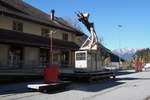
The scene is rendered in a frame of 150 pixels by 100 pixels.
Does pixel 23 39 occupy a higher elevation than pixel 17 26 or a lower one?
lower

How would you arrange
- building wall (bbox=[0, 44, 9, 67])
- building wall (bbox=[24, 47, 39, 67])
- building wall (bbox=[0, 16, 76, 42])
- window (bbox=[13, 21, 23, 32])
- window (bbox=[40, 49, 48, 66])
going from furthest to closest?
window (bbox=[40, 49, 48, 66]) < building wall (bbox=[24, 47, 39, 67]) < window (bbox=[13, 21, 23, 32]) < building wall (bbox=[0, 16, 76, 42]) < building wall (bbox=[0, 44, 9, 67])

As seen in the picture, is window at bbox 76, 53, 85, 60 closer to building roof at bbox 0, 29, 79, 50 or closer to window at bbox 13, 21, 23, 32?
building roof at bbox 0, 29, 79, 50

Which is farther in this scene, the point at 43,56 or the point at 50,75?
the point at 43,56

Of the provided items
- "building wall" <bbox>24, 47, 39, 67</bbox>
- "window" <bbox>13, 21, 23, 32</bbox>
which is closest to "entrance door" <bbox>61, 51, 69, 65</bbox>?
"building wall" <bbox>24, 47, 39, 67</bbox>

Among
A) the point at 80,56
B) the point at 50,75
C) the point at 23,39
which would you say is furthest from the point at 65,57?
the point at 50,75

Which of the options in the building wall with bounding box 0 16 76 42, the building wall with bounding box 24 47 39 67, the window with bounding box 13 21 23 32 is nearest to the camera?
the building wall with bounding box 0 16 76 42

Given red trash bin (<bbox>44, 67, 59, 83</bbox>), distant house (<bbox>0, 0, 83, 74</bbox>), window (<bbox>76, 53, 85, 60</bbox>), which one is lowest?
red trash bin (<bbox>44, 67, 59, 83</bbox>)

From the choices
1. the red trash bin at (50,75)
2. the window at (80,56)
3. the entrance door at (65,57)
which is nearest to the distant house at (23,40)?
the entrance door at (65,57)

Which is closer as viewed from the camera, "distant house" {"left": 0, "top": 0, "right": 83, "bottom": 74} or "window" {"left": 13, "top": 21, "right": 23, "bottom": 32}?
"distant house" {"left": 0, "top": 0, "right": 83, "bottom": 74}

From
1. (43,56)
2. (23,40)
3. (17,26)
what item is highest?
(17,26)

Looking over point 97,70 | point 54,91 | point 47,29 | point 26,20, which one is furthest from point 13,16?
point 54,91

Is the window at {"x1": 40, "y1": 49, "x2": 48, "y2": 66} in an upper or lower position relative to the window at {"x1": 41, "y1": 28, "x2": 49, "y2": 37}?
lower

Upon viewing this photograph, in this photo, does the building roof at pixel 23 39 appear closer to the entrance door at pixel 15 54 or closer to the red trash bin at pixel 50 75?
the entrance door at pixel 15 54

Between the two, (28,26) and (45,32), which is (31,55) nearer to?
(28,26)
